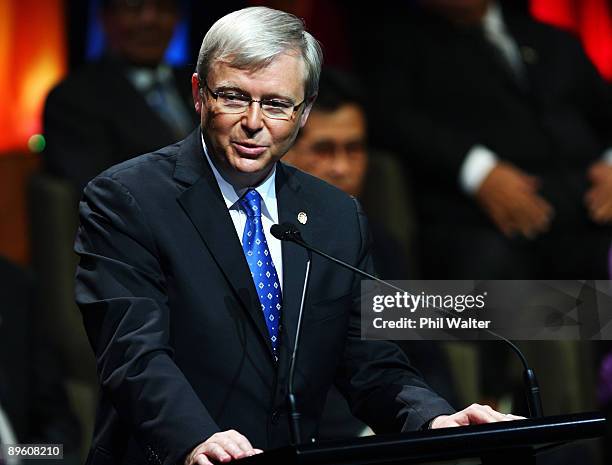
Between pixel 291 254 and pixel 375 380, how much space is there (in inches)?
8.3

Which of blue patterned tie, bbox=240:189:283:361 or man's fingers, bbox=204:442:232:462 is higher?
blue patterned tie, bbox=240:189:283:361

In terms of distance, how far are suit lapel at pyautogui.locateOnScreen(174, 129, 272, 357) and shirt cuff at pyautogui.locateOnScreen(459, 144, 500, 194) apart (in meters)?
1.99

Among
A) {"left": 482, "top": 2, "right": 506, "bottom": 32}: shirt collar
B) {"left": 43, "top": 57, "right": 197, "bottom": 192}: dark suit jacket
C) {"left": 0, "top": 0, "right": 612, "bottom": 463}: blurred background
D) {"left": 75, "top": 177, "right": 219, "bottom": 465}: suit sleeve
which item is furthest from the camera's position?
{"left": 482, "top": 2, "right": 506, "bottom": 32}: shirt collar

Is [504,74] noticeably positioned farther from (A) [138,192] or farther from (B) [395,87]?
(A) [138,192]

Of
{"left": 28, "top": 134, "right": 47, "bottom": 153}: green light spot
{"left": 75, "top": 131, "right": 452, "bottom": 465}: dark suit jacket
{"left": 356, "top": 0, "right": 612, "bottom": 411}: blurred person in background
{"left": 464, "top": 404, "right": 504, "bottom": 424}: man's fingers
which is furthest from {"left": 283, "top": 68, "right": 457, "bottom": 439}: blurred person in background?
{"left": 464, "top": 404, "right": 504, "bottom": 424}: man's fingers

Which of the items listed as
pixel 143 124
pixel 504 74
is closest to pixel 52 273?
pixel 143 124

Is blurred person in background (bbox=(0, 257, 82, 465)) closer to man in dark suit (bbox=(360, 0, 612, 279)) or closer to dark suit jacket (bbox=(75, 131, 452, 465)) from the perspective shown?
dark suit jacket (bbox=(75, 131, 452, 465))

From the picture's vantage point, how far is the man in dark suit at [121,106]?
3.13 metres

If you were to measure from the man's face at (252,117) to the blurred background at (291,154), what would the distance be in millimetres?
1032

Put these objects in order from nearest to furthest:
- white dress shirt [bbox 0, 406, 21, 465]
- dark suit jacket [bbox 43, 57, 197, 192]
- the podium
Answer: the podium
white dress shirt [bbox 0, 406, 21, 465]
dark suit jacket [bbox 43, 57, 197, 192]

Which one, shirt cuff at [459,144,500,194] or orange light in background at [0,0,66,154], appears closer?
shirt cuff at [459,144,500,194]

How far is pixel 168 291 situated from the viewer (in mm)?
1631

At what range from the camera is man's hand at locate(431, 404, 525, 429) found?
1590mm

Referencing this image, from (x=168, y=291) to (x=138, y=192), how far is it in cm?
13
